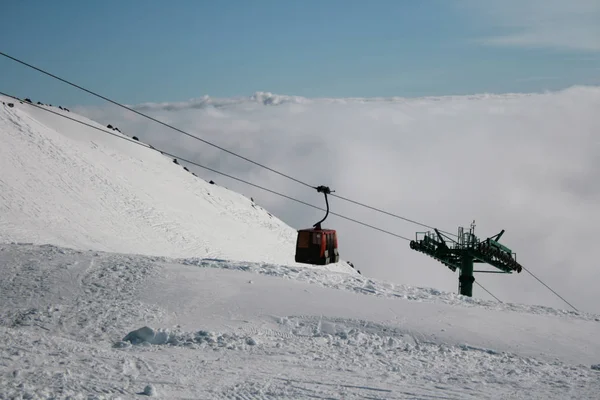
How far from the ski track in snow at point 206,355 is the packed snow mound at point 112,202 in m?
17.2

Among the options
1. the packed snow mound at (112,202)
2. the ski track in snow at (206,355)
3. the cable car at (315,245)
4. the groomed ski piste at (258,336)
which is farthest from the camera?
the packed snow mound at (112,202)

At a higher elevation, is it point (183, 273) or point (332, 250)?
point (332, 250)

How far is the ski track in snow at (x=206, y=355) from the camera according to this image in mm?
11375

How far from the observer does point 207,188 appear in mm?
65812

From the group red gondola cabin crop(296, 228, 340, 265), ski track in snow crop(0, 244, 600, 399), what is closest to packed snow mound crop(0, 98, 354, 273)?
red gondola cabin crop(296, 228, 340, 265)

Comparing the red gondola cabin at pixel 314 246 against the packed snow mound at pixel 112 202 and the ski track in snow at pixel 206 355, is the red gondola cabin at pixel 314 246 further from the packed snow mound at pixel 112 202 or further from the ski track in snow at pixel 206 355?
the packed snow mound at pixel 112 202

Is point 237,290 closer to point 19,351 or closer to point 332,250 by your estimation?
point 332,250

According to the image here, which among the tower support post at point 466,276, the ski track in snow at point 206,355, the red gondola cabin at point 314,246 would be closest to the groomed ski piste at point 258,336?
the ski track in snow at point 206,355

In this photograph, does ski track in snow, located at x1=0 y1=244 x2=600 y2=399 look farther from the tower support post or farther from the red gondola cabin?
the tower support post

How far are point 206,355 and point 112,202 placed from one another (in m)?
37.4

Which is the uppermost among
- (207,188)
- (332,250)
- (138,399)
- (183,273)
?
(207,188)

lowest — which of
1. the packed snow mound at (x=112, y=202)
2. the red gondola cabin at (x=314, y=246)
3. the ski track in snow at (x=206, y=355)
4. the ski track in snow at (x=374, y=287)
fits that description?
the ski track in snow at (x=206, y=355)

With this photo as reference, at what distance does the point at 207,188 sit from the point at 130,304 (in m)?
48.8

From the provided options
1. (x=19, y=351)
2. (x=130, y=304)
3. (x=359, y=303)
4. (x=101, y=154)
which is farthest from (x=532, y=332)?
(x=101, y=154)
